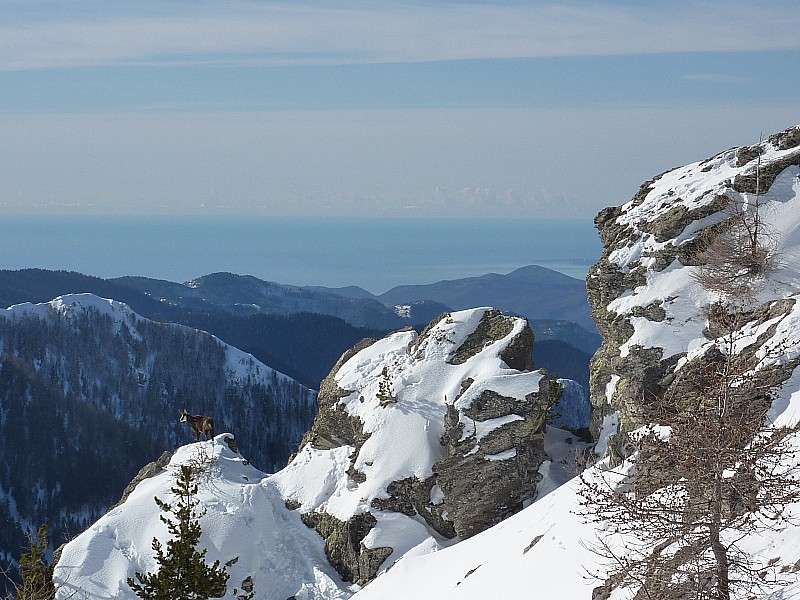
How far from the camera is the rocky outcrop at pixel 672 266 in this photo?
2785 centimetres

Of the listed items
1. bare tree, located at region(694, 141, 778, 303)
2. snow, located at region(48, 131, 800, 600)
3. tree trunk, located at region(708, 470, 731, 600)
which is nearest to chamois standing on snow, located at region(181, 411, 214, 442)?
snow, located at region(48, 131, 800, 600)

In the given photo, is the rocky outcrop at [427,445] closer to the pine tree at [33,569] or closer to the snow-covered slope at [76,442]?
the pine tree at [33,569]

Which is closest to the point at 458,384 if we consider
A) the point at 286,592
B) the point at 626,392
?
the point at 626,392

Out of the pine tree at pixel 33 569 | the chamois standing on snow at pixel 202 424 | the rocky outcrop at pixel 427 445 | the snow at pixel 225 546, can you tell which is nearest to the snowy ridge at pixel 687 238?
the rocky outcrop at pixel 427 445

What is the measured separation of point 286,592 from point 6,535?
14270 cm

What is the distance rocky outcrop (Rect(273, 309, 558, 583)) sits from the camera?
1183 inches

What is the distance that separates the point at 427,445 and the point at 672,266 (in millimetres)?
12198

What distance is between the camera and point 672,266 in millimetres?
30891

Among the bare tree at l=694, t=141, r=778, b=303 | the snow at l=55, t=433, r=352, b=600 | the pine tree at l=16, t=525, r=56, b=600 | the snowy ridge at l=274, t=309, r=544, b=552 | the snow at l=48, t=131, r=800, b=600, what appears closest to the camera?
the pine tree at l=16, t=525, r=56, b=600

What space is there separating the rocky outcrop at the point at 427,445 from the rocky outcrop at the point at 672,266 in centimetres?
330

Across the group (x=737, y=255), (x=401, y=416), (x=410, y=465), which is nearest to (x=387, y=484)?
(x=410, y=465)

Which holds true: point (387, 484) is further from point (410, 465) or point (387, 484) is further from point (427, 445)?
point (427, 445)

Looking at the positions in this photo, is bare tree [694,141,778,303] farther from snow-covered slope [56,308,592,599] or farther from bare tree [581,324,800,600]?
bare tree [581,324,800,600]

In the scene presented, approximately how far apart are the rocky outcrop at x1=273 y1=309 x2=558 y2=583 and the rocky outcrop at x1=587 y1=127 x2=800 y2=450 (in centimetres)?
330
